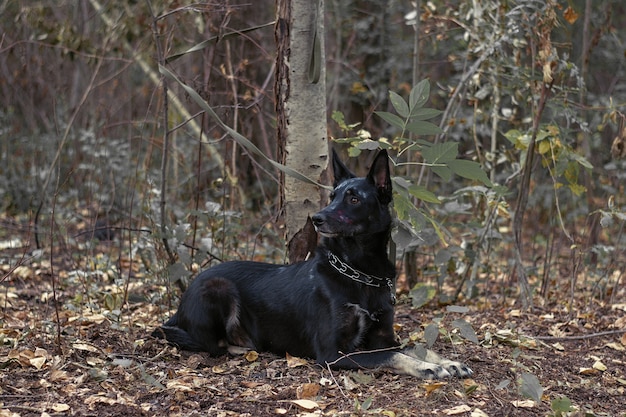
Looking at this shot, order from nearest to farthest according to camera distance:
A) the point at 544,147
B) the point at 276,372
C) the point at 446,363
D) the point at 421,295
Result: the point at 446,363 → the point at 276,372 → the point at 421,295 → the point at 544,147

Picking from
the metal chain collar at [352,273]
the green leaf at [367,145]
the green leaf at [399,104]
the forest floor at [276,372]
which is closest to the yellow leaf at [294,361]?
the forest floor at [276,372]

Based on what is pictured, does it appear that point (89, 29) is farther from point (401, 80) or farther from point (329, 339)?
point (329, 339)

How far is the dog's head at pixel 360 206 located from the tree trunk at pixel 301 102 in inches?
22.8

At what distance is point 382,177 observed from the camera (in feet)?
15.5

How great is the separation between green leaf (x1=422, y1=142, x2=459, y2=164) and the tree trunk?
103 centimetres

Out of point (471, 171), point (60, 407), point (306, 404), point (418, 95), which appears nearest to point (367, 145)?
point (418, 95)

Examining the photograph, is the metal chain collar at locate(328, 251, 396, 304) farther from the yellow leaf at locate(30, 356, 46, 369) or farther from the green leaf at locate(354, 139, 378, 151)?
the yellow leaf at locate(30, 356, 46, 369)

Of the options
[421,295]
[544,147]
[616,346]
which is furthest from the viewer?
[544,147]

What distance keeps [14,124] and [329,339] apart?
28.5 ft

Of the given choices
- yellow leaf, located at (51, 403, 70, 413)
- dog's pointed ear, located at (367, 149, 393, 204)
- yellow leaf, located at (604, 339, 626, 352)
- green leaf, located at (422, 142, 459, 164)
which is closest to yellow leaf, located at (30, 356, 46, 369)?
yellow leaf, located at (51, 403, 70, 413)

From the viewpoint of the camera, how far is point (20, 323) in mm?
5445

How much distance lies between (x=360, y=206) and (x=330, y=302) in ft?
2.06

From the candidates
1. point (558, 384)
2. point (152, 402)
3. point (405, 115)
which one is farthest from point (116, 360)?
point (558, 384)

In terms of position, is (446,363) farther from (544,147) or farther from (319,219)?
(544,147)
